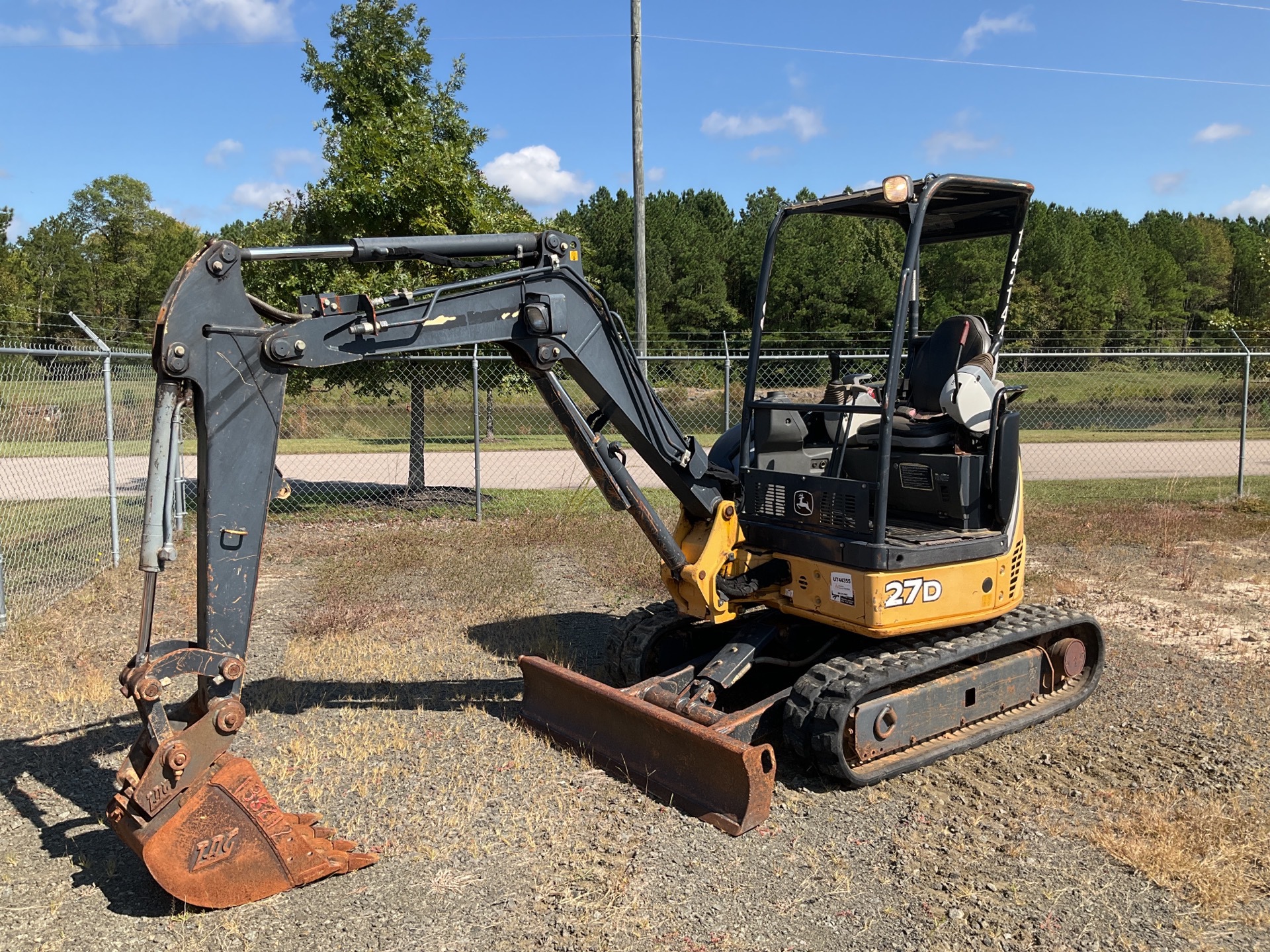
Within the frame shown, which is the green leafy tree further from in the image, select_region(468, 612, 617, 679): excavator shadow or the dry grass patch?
the dry grass patch

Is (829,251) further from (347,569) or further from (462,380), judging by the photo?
(347,569)

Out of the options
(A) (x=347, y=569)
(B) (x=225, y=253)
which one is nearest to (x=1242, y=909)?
(B) (x=225, y=253)

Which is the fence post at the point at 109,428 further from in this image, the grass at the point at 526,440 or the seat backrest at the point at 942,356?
the grass at the point at 526,440

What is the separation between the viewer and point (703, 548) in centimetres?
574

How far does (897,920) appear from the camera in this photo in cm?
397

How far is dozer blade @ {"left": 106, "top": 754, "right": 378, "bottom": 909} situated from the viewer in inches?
153

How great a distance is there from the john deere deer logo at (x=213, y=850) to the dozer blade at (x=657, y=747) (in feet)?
6.59

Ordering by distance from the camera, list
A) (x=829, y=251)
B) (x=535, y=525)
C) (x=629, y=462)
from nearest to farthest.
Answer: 1. (x=535, y=525)
2. (x=629, y=462)
3. (x=829, y=251)

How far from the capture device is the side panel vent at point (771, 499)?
5.74m

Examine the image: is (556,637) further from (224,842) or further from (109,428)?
(109,428)

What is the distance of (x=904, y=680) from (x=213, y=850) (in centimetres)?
360

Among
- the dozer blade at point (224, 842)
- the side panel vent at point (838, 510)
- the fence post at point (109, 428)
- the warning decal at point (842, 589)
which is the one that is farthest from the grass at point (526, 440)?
the dozer blade at point (224, 842)

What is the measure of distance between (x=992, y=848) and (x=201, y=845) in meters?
3.40

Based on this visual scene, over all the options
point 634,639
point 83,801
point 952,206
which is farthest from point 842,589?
point 83,801
